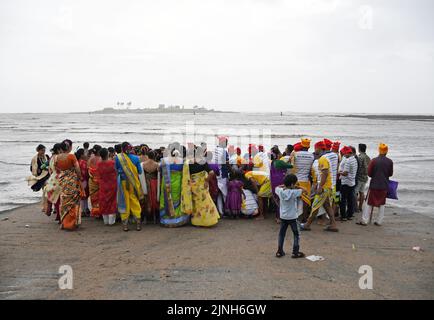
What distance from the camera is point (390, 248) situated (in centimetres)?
602

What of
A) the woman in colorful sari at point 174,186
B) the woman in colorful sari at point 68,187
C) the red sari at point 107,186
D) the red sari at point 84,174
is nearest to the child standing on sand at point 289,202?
the woman in colorful sari at point 174,186

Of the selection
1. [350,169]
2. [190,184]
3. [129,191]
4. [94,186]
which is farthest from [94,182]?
[350,169]

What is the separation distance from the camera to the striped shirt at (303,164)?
6.91 metres

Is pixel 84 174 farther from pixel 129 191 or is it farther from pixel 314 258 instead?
pixel 314 258

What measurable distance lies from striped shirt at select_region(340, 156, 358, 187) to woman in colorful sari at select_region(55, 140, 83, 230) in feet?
18.0

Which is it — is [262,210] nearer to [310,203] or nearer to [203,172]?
[310,203]

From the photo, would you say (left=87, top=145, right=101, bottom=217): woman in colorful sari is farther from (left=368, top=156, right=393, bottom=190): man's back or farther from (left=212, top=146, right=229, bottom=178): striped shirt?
(left=368, top=156, right=393, bottom=190): man's back

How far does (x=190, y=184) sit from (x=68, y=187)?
2383 millimetres

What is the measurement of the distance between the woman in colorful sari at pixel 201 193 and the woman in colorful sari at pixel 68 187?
7.43ft

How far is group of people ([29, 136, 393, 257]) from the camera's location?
6910mm

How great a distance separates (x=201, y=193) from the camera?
7.11 meters

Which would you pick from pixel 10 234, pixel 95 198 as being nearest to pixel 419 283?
pixel 95 198

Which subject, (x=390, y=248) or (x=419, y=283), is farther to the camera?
(x=390, y=248)

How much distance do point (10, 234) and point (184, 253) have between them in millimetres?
3556
